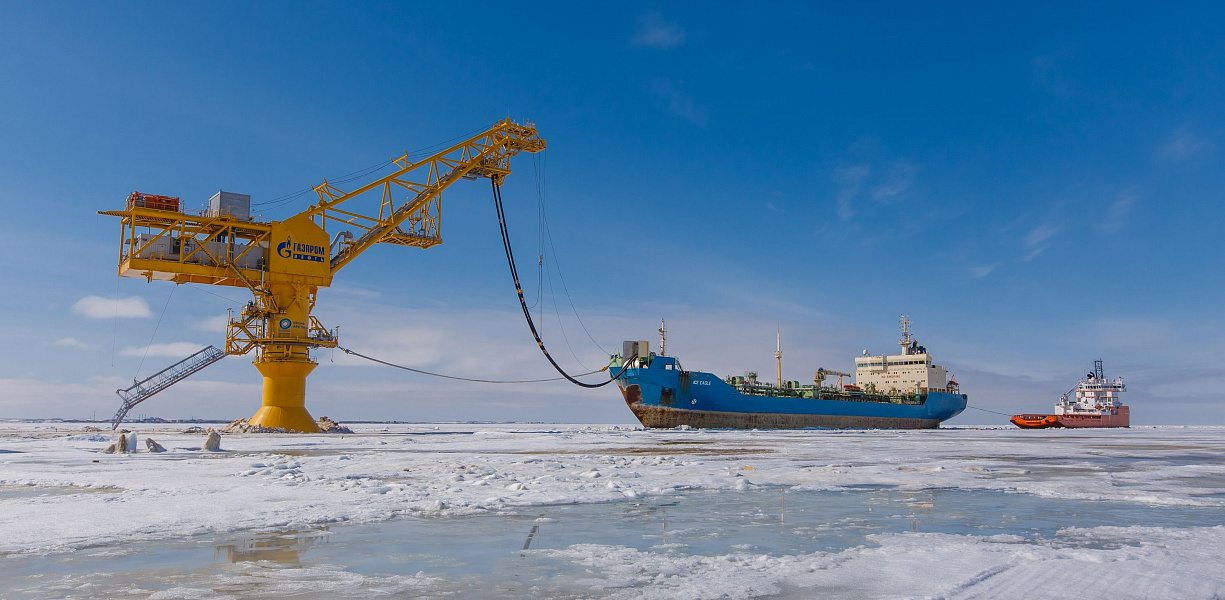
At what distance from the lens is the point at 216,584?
3.87 meters

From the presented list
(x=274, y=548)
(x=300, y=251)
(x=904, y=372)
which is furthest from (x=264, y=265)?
(x=904, y=372)

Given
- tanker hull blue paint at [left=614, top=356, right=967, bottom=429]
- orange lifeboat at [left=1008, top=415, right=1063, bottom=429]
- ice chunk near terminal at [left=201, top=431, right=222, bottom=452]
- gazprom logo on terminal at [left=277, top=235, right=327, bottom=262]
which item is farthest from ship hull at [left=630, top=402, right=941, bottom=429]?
orange lifeboat at [left=1008, top=415, right=1063, bottom=429]

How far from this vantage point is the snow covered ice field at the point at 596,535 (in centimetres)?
398

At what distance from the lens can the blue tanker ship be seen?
42.7m

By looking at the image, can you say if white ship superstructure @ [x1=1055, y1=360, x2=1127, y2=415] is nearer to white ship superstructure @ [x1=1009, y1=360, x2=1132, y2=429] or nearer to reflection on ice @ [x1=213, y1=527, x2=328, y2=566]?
white ship superstructure @ [x1=1009, y1=360, x2=1132, y2=429]

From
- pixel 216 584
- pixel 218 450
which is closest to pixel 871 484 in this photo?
pixel 216 584

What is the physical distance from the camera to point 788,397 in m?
47.8

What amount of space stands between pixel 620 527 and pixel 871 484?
506 centimetres

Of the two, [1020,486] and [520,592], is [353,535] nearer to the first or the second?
[520,592]

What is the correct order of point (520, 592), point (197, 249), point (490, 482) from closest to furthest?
point (520, 592) → point (490, 482) → point (197, 249)

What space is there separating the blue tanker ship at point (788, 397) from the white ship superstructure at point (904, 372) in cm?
8

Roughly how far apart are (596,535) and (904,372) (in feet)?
204

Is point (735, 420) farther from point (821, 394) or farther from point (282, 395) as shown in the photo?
point (282, 395)

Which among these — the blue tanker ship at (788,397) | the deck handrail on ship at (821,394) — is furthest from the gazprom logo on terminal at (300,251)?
the deck handrail on ship at (821,394)
